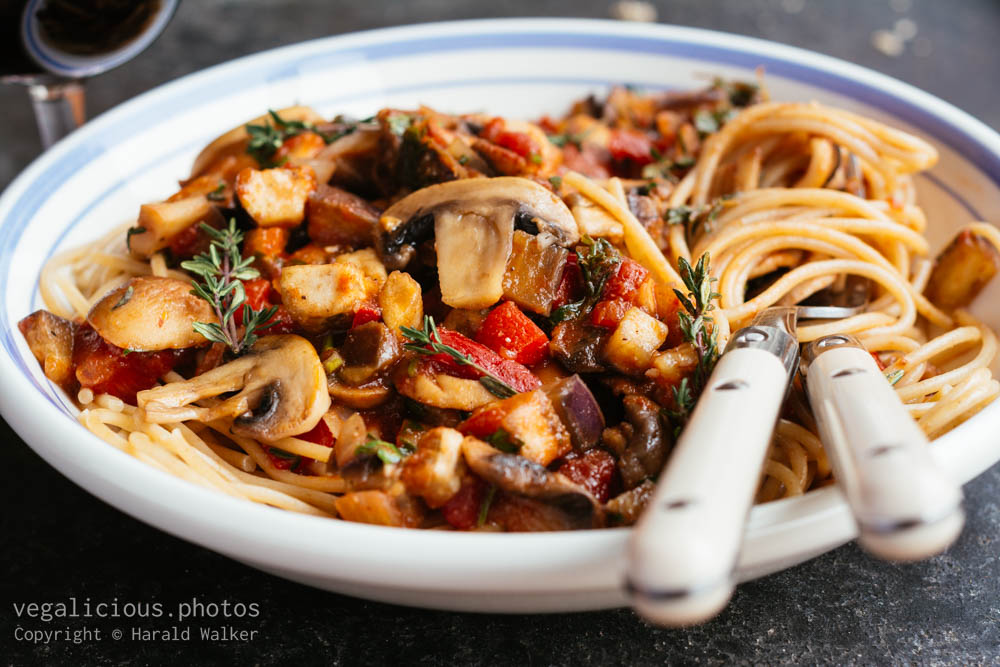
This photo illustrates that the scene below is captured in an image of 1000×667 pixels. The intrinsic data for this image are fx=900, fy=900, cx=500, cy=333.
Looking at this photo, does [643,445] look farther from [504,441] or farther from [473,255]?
[473,255]

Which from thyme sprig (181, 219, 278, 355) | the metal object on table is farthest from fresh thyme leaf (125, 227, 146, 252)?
the metal object on table

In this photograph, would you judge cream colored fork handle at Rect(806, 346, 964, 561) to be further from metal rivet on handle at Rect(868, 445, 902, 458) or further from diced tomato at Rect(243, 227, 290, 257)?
diced tomato at Rect(243, 227, 290, 257)

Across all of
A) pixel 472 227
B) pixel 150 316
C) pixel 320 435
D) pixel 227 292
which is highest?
pixel 472 227

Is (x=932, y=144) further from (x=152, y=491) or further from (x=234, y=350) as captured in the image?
(x=152, y=491)

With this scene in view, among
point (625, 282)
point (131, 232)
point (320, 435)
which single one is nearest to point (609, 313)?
point (625, 282)

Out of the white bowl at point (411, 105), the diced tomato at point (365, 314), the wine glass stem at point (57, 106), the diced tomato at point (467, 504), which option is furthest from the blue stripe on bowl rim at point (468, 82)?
the diced tomato at point (467, 504)

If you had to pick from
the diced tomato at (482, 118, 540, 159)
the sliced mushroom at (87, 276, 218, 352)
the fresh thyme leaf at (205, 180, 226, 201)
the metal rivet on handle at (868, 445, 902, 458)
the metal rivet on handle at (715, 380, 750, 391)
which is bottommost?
the sliced mushroom at (87, 276, 218, 352)

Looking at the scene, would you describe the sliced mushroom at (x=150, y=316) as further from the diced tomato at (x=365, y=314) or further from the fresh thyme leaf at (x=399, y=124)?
the fresh thyme leaf at (x=399, y=124)
